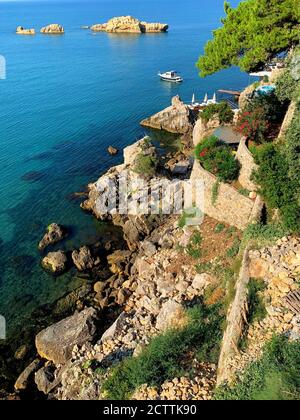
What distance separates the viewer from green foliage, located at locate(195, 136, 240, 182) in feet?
75.4

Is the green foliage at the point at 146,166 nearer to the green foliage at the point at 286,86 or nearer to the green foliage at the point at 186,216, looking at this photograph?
the green foliage at the point at 186,216

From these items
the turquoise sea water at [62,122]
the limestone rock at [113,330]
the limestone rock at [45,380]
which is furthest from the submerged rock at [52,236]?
the limestone rock at [45,380]

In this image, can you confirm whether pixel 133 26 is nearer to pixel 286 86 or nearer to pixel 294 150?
pixel 286 86

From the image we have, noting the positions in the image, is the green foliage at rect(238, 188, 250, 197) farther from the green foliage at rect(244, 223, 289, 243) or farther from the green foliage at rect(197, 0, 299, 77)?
the green foliage at rect(197, 0, 299, 77)

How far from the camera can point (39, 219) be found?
103 feet

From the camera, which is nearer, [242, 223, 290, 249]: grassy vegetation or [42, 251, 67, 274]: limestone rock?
[242, 223, 290, 249]: grassy vegetation

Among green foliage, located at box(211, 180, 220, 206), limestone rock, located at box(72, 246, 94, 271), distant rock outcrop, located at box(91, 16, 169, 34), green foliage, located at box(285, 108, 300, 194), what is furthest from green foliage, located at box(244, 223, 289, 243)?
distant rock outcrop, located at box(91, 16, 169, 34)

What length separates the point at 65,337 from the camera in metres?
20.2

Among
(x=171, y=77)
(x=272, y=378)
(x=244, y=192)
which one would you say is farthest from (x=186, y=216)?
(x=171, y=77)

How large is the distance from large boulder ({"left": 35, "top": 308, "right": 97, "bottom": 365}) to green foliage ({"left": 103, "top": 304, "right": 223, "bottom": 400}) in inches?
164

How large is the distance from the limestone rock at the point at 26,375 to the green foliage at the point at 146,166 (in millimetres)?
17907

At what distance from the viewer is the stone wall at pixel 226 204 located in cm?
2142
